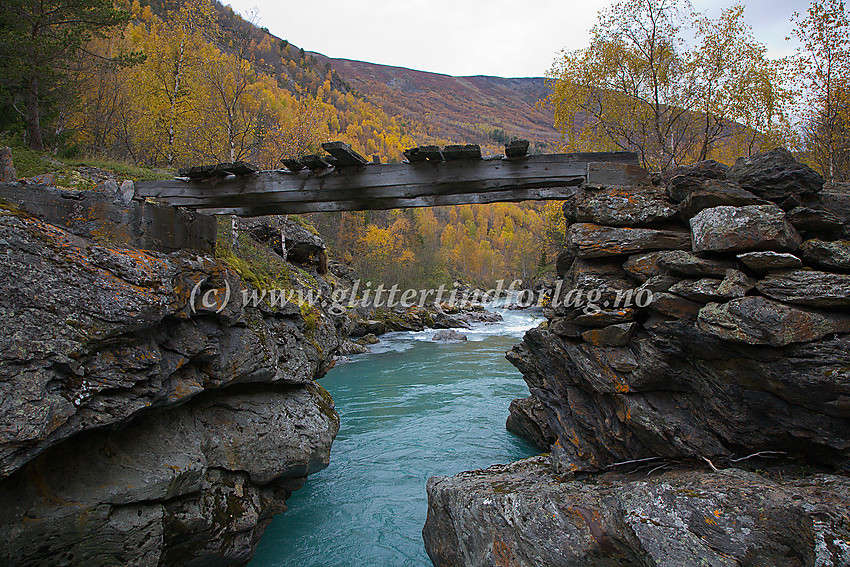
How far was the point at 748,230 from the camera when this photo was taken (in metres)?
4.41

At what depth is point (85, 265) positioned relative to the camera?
4512 mm

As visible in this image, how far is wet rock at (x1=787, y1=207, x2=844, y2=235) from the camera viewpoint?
4457mm

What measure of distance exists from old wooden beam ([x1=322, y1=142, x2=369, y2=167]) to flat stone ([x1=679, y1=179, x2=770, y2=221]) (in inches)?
178

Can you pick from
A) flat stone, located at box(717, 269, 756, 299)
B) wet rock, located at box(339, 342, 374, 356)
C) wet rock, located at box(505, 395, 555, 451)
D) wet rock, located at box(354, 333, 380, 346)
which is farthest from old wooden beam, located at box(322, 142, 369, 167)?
wet rock, located at box(354, 333, 380, 346)

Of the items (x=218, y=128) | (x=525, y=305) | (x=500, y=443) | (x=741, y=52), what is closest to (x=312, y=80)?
(x=525, y=305)

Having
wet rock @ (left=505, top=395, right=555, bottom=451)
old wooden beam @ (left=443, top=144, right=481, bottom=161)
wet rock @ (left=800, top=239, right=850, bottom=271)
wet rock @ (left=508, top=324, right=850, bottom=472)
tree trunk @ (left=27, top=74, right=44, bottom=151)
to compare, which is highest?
tree trunk @ (left=27, top=74, right=44, bottom=151)

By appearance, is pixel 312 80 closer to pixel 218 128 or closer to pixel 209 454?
pixel 218 128

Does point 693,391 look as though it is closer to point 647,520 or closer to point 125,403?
point 647,520

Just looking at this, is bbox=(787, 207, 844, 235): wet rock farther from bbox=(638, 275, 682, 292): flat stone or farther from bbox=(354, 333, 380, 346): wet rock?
bbox=(354, 333, 380, 346): wet rock

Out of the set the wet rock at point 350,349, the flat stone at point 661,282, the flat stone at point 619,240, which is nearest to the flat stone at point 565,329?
the flat stone at point 619,240

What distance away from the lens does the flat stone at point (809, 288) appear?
12.5 feet

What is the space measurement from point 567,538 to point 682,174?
4622 mm

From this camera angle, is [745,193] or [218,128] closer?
[745,193]

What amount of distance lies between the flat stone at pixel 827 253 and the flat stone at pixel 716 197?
0.70 m
